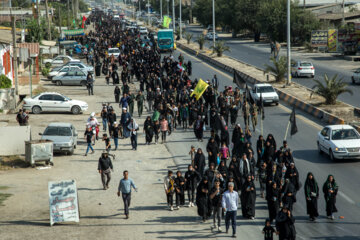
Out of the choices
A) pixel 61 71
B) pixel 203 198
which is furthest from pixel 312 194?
pixel 61 71

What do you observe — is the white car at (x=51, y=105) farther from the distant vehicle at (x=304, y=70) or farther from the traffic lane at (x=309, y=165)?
the distant vehicle at (x=304, y=70)

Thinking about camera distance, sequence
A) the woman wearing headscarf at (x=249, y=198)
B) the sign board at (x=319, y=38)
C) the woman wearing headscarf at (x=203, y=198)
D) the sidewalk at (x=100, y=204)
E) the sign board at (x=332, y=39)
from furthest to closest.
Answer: the sign board at (x=319, y=38) → the sign board at (x=332, y=39) → the woman wearing headscarf at (x=249, y=198) → the woman wearing headscarf at (x=203, y=198) → the sidewalk at (x=100, y=204)

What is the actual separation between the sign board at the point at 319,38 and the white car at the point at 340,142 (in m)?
46.8

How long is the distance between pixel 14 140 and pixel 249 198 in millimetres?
12127

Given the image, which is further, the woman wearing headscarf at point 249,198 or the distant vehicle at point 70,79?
the distant vehicle at point 70,79

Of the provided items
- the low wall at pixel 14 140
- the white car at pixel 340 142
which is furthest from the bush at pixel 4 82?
the white car at pixel 340 142

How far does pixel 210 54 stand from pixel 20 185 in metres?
47.8

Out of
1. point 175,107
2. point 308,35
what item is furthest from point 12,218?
point 308,35

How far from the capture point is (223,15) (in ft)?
350

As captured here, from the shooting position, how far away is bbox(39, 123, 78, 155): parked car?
2523 cm

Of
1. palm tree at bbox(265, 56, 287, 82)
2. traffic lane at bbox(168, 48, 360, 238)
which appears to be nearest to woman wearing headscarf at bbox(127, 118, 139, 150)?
traffic lane at bbox(168, 48, 360, 238)

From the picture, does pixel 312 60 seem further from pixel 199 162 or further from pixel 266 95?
pixel 199 162

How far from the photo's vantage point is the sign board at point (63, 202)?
1658 centimetres

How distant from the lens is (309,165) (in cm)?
2238
